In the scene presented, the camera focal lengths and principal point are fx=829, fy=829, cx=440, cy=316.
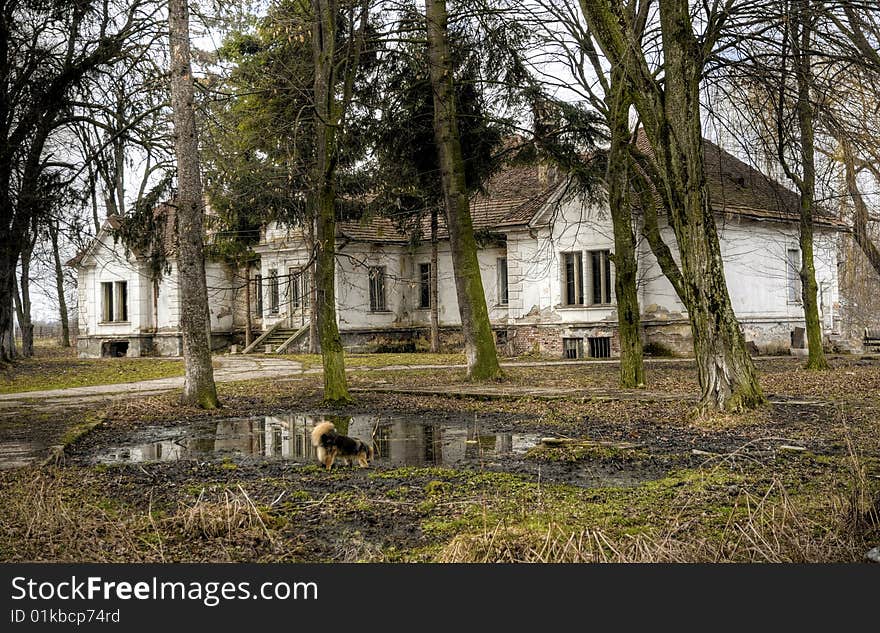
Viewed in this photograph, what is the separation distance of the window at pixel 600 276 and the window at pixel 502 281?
439cm

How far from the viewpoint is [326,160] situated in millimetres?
14117

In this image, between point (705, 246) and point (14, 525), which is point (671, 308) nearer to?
point (705, 246)

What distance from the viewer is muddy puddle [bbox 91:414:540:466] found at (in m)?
9.43

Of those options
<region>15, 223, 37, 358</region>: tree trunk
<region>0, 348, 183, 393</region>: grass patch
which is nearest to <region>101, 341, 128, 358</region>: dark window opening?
<region>15, 223, 37, 358</region>: tree trunk

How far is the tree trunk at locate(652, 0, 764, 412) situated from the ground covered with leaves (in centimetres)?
53

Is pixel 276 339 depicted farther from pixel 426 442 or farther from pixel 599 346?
pixel 426 442

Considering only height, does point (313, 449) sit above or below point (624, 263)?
below

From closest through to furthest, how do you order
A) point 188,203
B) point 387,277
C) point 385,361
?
1. point 188,203
2. point 385,361
3. point 387,277

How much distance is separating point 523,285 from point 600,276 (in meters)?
3.11

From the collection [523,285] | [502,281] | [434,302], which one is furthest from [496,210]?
[434,302]

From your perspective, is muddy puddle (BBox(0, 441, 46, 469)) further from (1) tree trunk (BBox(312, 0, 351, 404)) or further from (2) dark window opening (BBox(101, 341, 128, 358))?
(2) dark window opening (BBox(101, 341, 128, 358))

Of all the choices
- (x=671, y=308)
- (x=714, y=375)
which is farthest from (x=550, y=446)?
(x=671, y=308)

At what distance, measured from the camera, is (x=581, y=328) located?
96.6ft

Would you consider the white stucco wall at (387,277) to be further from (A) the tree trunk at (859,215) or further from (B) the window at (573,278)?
(A) the tree trunk at (859,215)
